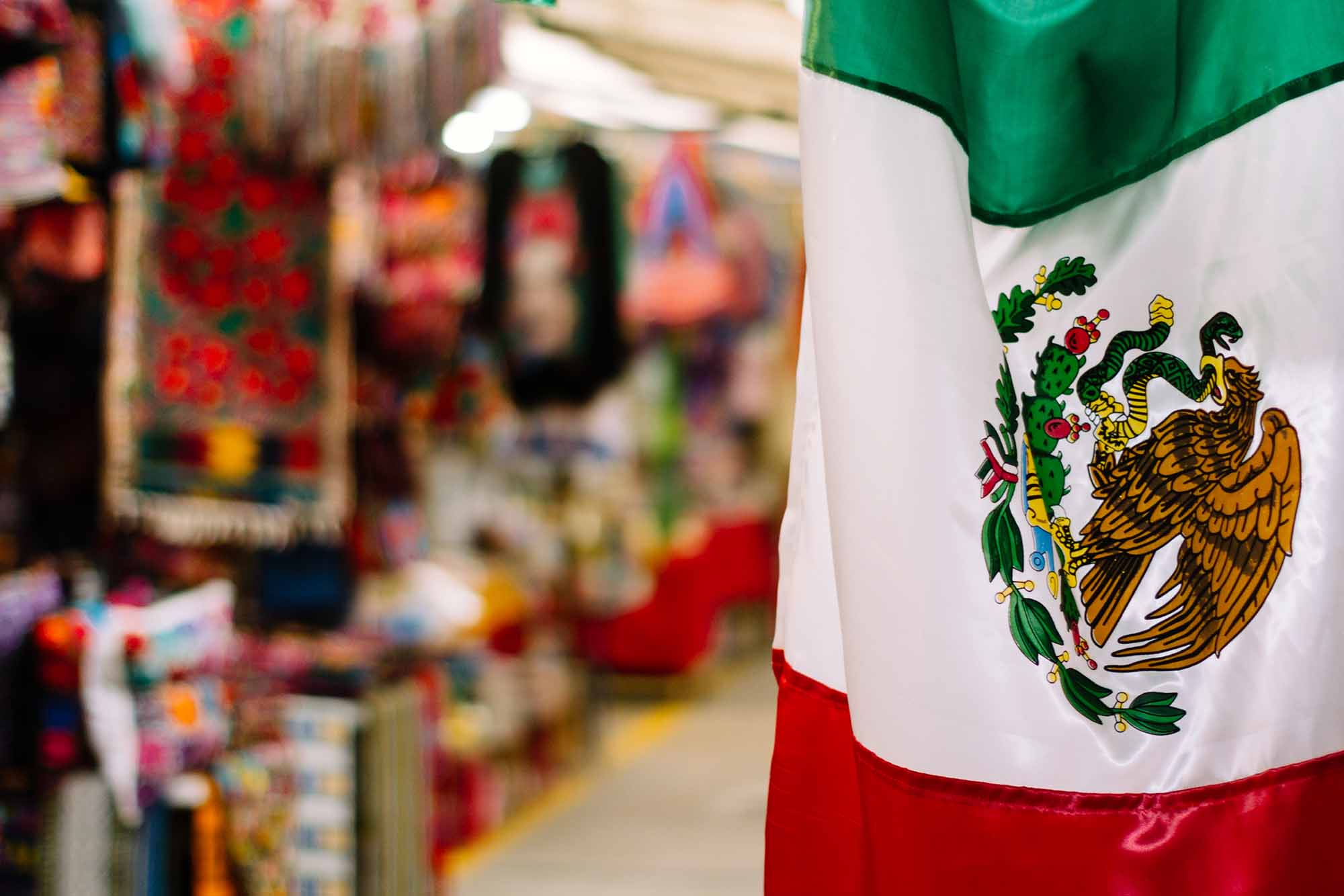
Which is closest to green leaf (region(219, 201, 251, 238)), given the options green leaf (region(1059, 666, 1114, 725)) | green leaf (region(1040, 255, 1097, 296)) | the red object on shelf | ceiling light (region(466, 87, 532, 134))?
ceiling light (region(466, 87, 532, 134))

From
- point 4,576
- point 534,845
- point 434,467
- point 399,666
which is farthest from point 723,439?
point 4,576

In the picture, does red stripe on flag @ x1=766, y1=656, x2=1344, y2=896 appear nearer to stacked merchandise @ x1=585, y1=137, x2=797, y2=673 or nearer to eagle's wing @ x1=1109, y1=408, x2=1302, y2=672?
eagle's wing @ x1=1109, y1=408, x2=1302, y2=672

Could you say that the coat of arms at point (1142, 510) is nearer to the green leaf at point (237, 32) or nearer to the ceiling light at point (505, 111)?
the green leaf at point (237, 32)

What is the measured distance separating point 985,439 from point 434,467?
418 centimetres

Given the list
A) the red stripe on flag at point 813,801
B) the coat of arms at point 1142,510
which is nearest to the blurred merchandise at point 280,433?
the red stripe on flag at point 813,801

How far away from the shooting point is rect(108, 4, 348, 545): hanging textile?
313 cm

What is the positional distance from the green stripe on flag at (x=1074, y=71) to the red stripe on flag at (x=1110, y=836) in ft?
1.40

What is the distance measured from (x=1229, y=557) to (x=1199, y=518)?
1.4 inches

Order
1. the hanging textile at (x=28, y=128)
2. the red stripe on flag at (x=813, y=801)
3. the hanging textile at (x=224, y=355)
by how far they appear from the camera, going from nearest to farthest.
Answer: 1. the red stripe on flag at (x=813, y=801)
2. the hanging textile at (x=28, y=128)
3. the hanging textile at (x=224, y=355)

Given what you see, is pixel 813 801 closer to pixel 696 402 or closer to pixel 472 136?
pixel 472 136

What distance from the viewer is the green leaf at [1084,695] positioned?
0.96 metres

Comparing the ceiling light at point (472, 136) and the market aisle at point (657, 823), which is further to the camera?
the ceiling light at point (472, 136)

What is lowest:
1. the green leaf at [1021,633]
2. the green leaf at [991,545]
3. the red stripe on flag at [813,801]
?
the red stripe on flag at [813,801]

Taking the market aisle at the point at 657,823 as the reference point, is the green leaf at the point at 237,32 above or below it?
above
